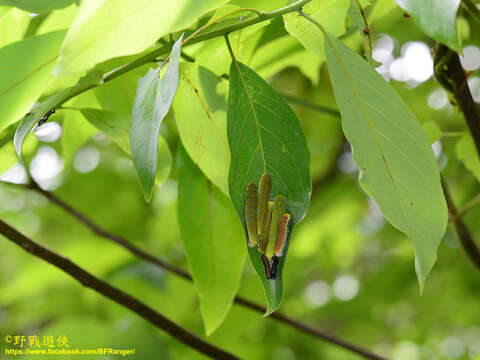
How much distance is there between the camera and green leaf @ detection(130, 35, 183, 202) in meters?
0.37

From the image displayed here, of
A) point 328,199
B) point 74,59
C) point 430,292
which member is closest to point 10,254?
point 328,199

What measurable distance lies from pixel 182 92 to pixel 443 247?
3.78 feet

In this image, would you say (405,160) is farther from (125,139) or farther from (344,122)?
(125,139)

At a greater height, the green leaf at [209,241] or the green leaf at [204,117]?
the green leaf at [204,117]

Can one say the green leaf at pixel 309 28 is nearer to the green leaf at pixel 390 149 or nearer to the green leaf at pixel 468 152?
the green leaf at pixel 390 149

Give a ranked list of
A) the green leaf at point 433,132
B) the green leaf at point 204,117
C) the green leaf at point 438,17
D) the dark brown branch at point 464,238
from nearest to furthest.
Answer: the green leaf at point 438,17, the green leaf at point 204,117, the green leaf at point 433,132, the dark brown branch at point 464,238

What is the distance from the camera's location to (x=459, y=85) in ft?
Answer: 2.15

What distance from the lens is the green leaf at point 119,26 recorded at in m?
0.36

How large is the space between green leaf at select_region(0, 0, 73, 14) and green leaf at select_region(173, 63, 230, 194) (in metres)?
0.13

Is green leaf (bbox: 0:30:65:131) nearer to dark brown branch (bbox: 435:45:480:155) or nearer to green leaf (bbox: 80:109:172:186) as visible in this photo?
green leaf (bbox: 80:109:172:186)

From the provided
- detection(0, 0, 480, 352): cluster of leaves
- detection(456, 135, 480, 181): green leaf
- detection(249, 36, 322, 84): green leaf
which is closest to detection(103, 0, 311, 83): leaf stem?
detection(0, 0, 480, 352): cluster of leaves

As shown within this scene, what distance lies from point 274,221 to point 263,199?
22 millimetres

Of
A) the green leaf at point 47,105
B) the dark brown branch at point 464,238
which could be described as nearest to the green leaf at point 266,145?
the green leaf at point 47,105

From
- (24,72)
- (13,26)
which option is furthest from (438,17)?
(13,26)
